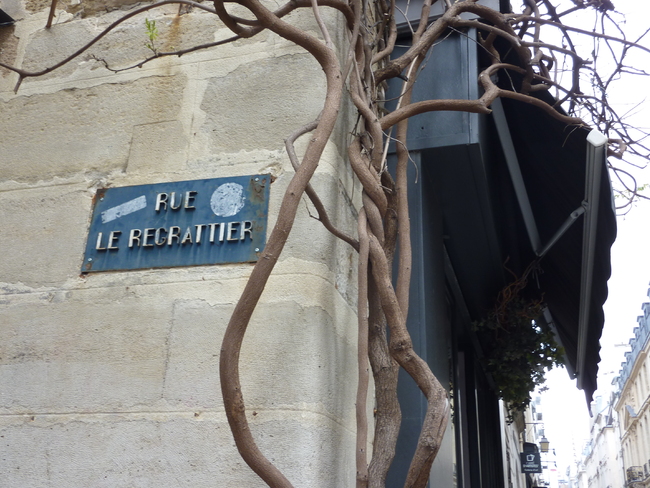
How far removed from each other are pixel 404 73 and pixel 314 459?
5.80 ft

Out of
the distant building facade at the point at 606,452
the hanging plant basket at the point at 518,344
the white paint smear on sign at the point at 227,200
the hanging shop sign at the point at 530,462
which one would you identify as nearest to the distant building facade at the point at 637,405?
the distant building facade at the point at 606,452

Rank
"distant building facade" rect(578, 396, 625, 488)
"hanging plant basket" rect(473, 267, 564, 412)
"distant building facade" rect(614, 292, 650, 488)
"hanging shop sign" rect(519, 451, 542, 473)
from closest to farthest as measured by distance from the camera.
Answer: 1. "hanging plant basket" rect(473, 267, 564, 412)
2. "hanging shop sign" rect(519, 451, 542, 473)
3. "distant building facade" rect(614, 292, 650, 488)
4. "distant building facade" rect(578, 396, 625, 488)

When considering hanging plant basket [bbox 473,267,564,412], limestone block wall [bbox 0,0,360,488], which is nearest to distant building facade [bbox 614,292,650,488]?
hanging plant basket [bbox 473,267,564,412]

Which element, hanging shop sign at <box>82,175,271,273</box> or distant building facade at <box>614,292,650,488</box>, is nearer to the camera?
hanging shop sign at <box>82,175,271,273</box>

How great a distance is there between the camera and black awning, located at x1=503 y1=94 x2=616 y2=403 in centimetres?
317

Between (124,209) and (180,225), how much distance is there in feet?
0.81

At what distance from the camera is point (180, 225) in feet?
6.84

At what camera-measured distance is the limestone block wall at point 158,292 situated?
182cm

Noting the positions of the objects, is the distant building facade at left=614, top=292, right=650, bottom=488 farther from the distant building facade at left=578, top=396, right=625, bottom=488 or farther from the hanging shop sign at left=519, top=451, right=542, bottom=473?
the hanging shop sign at left=519, top=451, right=542, bottom=473

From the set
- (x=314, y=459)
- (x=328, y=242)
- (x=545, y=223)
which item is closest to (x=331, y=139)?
(x=328, y=242)

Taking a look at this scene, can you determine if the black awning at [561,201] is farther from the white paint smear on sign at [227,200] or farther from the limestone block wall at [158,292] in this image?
the white paint smear on sign at [227,200]

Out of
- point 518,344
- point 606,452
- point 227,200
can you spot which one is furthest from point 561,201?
point 606,452

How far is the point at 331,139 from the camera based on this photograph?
7.04 ft

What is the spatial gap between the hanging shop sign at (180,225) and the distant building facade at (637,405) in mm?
35866
